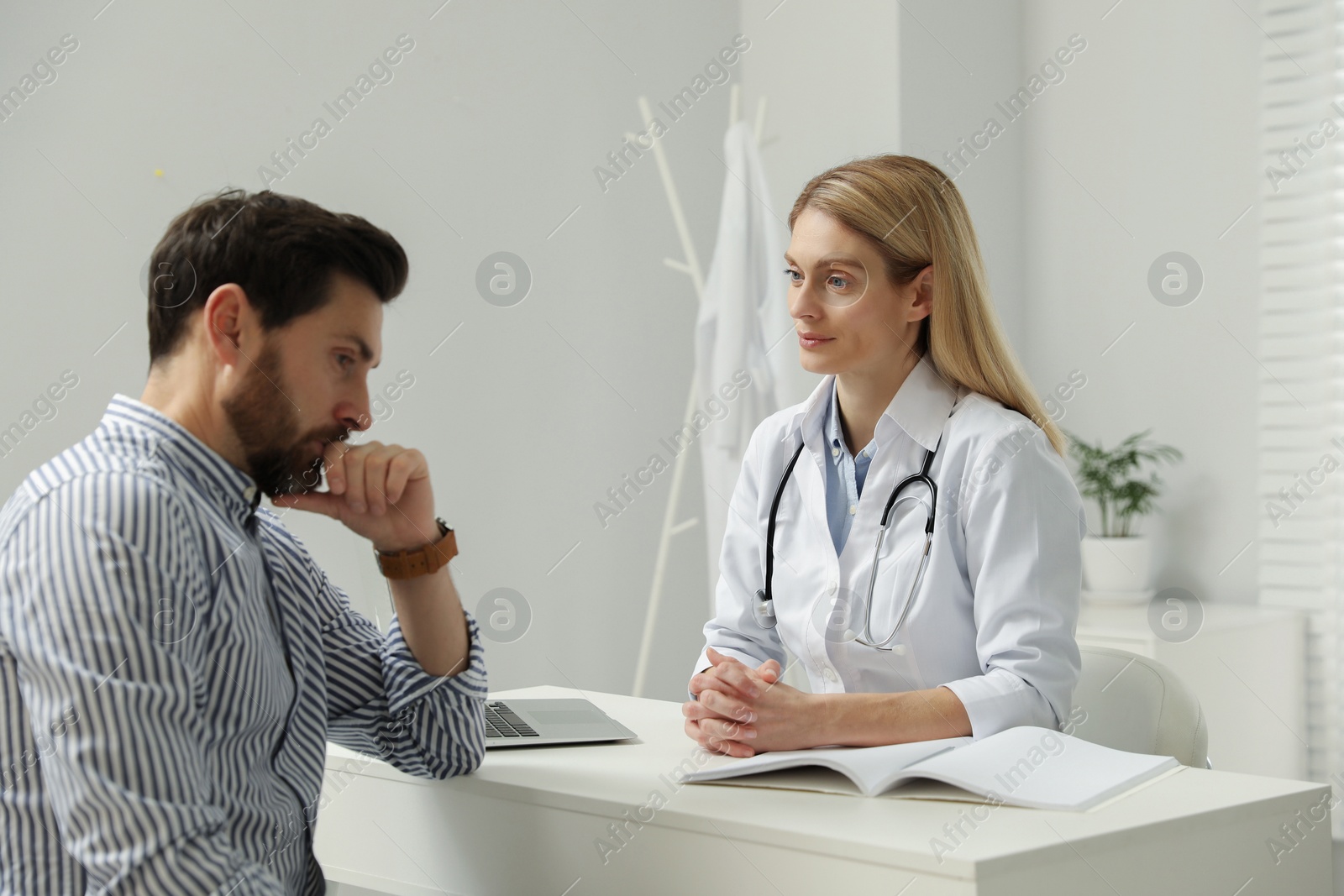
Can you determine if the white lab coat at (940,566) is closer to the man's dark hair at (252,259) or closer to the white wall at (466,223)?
the man's dark hair at (252,259)

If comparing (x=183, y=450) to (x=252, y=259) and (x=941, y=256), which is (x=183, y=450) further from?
(x=941, y=256)

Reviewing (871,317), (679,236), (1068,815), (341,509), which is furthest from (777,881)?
(679,236)

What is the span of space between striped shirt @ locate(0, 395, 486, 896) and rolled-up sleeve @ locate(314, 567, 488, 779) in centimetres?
17

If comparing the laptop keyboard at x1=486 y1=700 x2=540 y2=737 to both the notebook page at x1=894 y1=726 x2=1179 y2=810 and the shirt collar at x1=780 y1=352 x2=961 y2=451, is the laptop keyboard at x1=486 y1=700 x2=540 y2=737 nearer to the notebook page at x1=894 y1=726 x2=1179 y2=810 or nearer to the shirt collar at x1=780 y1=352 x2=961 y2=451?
the notebook page at x1=894 y1=726 x2=1179 y2=810

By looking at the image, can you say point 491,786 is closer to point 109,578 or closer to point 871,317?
point 109,578

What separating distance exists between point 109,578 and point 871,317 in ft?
4.11

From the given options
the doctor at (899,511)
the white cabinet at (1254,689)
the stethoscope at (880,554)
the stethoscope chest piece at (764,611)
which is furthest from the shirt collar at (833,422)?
the white cabinet at (1254,689)

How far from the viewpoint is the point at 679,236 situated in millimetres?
4098

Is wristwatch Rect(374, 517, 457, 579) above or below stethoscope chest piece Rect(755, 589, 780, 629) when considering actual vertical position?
above

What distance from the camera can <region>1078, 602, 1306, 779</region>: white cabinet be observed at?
333 cm

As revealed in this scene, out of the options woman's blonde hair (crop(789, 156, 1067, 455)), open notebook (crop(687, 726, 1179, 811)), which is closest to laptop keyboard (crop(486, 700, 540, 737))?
open notebook (crop(687, 726, 1179, 811))

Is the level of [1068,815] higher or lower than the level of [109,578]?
lower

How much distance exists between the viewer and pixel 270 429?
126 cm

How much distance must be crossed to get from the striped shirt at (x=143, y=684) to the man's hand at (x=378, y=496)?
0.12 m
